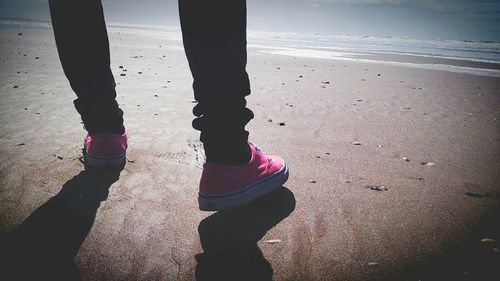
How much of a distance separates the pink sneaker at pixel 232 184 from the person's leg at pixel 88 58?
1.01 meters

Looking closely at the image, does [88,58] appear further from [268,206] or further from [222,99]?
[268,206]

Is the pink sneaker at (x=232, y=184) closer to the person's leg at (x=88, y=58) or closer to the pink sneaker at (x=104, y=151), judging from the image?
the pink sneaker at (x=104, y=151)

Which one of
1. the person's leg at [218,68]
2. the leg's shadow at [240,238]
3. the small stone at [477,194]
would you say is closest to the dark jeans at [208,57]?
the person's leg at [218,68]

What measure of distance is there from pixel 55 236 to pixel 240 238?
3.01 feet

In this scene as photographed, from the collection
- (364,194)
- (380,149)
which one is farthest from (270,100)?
(364,194)

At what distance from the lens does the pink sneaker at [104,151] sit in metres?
1.88

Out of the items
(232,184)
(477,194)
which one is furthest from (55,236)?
(477,194)

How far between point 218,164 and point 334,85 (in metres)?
5.27

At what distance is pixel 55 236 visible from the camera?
1294 mm

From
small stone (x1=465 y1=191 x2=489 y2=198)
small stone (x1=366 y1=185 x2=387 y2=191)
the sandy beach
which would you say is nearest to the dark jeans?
the sandy beach

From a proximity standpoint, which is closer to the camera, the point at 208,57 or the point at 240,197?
the point at 208,57

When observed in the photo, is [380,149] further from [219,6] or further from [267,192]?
[219,6]

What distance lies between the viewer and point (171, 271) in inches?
45.4

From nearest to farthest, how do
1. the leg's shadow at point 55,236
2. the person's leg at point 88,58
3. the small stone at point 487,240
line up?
the leg's shadow at point 55,236 → the small stone at point 487,240 → the person's leg at point 88,58
